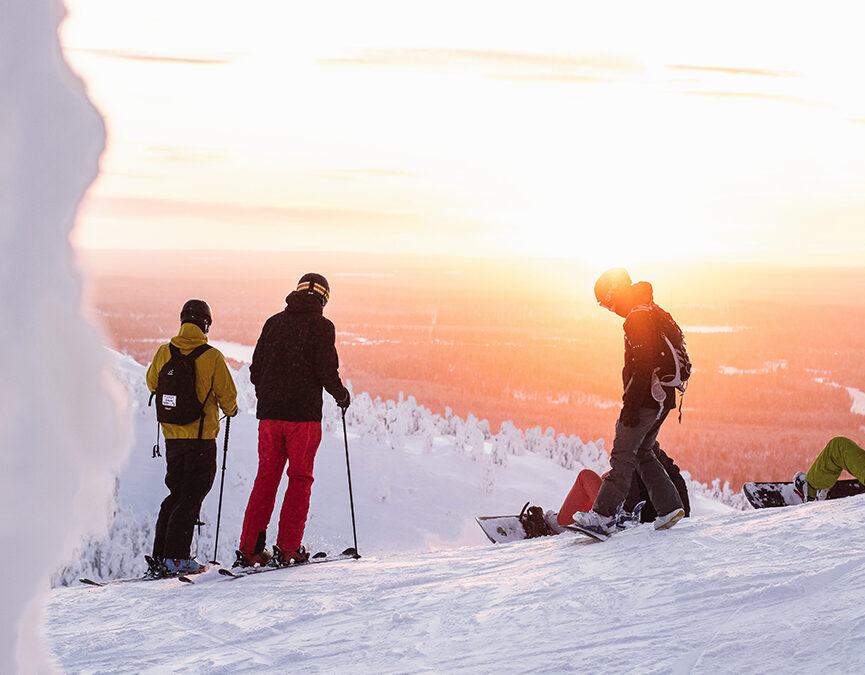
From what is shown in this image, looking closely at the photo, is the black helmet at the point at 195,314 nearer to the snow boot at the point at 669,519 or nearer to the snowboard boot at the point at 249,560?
the snowboard boot at the point at 249,560

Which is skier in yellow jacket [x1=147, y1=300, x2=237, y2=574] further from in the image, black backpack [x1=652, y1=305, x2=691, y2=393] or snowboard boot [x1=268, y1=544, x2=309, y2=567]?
black backpack [x1=652, y1=305, x2=691, y2=393]

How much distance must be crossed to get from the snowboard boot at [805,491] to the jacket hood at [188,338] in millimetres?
5473

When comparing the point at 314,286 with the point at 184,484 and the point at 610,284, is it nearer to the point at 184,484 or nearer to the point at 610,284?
the point at 184,484

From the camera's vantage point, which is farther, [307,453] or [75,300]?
[307,453]

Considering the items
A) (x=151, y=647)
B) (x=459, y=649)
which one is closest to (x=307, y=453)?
(x=151, y=647)

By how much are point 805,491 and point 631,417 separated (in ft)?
9.87

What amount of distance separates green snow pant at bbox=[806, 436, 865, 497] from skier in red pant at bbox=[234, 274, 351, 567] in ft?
14.7

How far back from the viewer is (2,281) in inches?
60.9

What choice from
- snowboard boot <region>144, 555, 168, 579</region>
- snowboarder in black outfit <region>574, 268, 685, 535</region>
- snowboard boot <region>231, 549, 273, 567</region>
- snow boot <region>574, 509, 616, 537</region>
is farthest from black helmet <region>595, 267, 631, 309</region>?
snowboard boot <region>144, 555, 168, 579</region>

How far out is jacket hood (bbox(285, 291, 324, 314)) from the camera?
621 cm

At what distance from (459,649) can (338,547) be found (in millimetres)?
11167

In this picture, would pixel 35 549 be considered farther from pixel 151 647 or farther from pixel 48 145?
pixel 151 647

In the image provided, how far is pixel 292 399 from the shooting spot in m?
6.19

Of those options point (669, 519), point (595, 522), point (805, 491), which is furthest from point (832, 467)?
point (595, 522)
